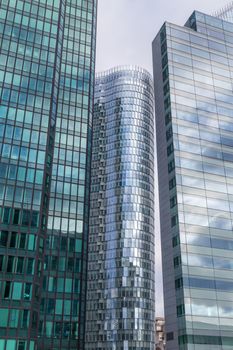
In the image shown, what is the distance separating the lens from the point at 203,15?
84250mm

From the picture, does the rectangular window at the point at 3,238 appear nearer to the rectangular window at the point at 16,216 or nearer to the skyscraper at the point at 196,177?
the rectangular window at the point at 16,216

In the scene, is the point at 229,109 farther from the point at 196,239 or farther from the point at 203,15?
the point at 196,239

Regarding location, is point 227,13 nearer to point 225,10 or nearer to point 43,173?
point 225,10

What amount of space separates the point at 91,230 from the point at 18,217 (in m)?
82.6

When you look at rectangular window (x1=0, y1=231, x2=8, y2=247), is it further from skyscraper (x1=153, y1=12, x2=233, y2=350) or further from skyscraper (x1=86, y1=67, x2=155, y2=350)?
skyscraper (x1=86, y1=67, x2=155, y2=350)

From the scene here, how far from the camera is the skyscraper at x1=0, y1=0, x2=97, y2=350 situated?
62.2m

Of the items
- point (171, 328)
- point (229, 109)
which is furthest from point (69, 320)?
point (229, 109)

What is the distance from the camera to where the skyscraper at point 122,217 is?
430ft

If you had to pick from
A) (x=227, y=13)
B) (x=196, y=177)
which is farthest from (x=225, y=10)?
(x=196, y=177)

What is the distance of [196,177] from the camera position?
6800cm

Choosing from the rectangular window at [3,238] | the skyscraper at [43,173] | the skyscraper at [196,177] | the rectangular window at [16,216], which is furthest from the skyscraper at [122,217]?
the rectangular window at [3,238]

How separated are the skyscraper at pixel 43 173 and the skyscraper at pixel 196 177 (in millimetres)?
21057

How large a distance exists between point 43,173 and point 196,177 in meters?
27.8

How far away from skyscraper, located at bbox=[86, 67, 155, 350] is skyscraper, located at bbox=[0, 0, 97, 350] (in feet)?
196
